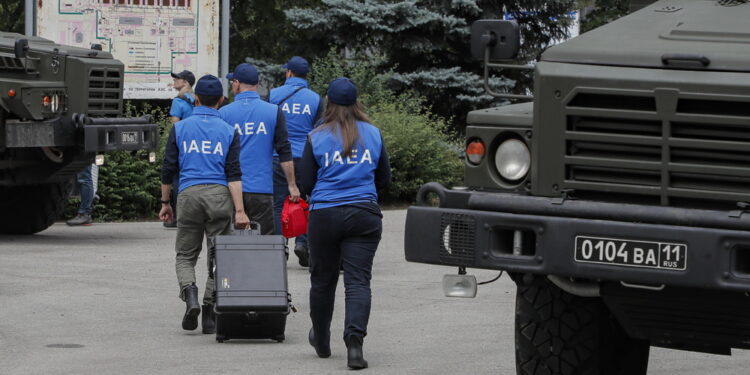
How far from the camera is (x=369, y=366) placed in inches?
356

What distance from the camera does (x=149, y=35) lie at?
19.2 metres

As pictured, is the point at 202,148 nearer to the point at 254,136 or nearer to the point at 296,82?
the point at 254,136

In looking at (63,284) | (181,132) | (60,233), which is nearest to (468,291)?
(181,132)

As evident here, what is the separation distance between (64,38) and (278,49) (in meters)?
8.31

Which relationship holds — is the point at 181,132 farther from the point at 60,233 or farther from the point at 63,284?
the point at 60,233

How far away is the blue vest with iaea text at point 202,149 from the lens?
394 inches

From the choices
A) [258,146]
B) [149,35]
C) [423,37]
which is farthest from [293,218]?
[423,37]

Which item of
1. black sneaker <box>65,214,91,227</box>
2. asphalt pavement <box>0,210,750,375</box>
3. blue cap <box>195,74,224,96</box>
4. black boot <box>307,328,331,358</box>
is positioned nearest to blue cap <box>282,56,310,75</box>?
asphalt pavement <box>0,210,750,375</box>

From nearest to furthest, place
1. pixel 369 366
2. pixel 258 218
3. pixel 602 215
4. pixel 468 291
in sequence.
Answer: pixel 602 215 < pixel 468 291 < pixel 369 366 < pixel 258 218

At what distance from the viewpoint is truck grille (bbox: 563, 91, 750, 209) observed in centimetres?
622

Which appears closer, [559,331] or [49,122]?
[559,331]

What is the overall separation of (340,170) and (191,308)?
1.63m

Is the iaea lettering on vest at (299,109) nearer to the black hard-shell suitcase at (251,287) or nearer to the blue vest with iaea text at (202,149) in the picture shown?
the blue vest with iaea text at (202,149)

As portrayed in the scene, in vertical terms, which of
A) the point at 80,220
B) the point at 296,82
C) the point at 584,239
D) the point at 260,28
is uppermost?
the point at 260,28
